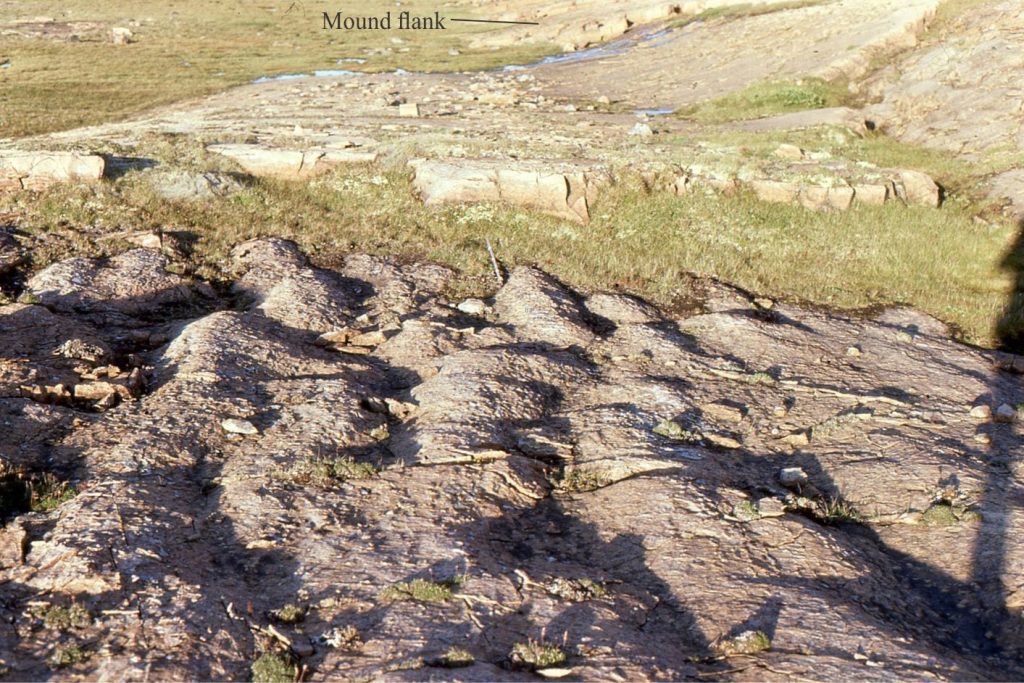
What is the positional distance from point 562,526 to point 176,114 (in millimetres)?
30731

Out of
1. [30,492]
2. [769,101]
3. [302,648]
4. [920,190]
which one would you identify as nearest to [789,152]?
[920,190]

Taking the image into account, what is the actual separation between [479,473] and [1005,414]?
27.7 ft

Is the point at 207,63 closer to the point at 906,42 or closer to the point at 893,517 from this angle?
the point at 906,42

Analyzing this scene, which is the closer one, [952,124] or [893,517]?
[893,517]

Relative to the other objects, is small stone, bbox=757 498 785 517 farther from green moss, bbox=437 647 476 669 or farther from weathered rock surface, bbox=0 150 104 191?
weathered rock surface, bbox=0 150 104 191

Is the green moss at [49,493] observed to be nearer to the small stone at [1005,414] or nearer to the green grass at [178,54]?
the small stone at [1005,414]

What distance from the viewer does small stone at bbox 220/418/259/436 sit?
37.9 ft

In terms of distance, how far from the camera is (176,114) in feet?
115

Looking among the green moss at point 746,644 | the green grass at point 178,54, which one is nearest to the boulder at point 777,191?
the green moss at point 746,644

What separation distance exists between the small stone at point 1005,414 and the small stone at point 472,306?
897 cm

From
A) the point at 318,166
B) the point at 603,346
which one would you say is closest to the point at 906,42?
the point at 318,166

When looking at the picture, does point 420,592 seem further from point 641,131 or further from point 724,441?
point 641,131

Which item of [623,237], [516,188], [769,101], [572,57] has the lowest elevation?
[623,237]

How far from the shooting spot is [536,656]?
288 inches
